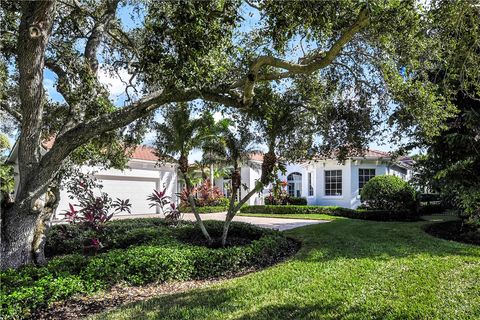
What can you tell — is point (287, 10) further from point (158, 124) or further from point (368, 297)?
point (158, 124)

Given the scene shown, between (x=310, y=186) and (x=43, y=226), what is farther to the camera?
(x=310, y=186)

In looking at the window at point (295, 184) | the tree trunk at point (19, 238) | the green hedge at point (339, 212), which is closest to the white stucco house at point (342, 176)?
the window at point (295, 184)

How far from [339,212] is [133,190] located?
1258cm

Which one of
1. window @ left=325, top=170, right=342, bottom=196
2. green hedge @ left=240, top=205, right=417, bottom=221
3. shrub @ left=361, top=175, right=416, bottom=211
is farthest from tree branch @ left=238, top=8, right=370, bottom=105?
window @ left=325, top=170, right=342, bottom=196

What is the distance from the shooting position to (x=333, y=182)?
23469mm

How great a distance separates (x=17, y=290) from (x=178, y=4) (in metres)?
4.80

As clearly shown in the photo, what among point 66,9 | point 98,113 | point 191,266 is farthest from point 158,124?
point 191,266

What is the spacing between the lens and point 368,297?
5.03 metres

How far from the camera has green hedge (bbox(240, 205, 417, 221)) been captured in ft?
54.5

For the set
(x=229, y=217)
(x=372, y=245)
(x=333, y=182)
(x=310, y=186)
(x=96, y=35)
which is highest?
(x=96, y=35)

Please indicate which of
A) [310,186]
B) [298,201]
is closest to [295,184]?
[310,186]

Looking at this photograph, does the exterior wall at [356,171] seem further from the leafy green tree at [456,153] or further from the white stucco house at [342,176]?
the leafy green tree at [456,153]

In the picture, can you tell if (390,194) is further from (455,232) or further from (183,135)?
(183,135)

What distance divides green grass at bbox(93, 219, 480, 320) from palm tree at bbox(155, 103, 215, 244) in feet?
11.2
